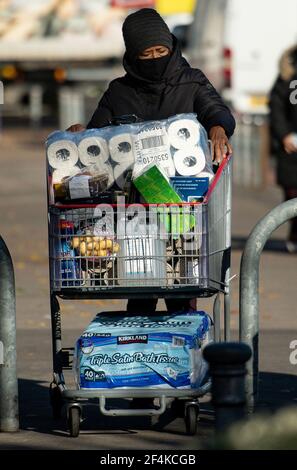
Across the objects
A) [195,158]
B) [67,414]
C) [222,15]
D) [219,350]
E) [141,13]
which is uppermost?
[222,15]

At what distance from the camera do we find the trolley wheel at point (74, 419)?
716 centimetres

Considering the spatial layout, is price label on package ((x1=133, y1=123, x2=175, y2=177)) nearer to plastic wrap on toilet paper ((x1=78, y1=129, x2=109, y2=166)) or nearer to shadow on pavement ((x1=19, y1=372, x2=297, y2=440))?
plastic wrap on toilet paper ((x1=78, y1=129, x2=109, y2=166))

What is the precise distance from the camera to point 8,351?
7234 millimetres

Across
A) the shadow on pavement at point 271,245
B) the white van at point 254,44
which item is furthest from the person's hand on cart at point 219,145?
the white van at point 254,44

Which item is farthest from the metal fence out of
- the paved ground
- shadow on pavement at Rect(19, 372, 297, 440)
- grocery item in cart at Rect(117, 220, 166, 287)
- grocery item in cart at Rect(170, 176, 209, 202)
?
grocery item in cart at Rect(117, 220, 166, 287)

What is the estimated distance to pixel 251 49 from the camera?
83.6 feet

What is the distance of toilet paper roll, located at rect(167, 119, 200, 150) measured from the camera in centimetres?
725

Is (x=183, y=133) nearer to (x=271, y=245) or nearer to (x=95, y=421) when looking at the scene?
(x=95, y=421)

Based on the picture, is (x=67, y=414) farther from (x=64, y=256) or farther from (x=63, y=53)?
(x=63, y=53)

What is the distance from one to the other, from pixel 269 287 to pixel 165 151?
219 inches

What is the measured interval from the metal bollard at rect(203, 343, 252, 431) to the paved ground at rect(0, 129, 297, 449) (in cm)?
137

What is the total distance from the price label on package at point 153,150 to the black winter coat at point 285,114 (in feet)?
23.9

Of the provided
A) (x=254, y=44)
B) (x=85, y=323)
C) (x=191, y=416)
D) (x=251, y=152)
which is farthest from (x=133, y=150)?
(x=254, y=44)

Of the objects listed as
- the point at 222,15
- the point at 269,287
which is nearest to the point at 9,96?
the point at 222,15
